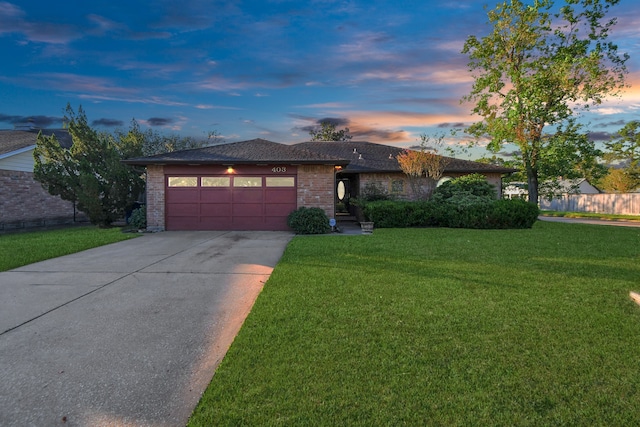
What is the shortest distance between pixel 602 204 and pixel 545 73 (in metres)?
18.2

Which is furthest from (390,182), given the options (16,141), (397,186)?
(16,141)

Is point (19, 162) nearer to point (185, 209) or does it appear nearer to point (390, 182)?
point (185, 209)

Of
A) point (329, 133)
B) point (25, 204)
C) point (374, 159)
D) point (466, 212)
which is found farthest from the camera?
point (329, 133)

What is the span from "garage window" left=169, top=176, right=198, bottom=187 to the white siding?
7.84 m

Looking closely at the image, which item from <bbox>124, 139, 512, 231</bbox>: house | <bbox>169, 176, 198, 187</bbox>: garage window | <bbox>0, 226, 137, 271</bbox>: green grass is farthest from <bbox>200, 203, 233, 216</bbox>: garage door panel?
<bbox>0, 226, 137, 271</bbox>: green grass

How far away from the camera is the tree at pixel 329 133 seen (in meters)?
41.2

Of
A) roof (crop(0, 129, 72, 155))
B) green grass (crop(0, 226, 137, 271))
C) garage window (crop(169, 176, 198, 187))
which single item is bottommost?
green grass (crop(0, 226, 137, 271))

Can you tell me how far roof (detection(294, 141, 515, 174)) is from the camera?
18.0 metres

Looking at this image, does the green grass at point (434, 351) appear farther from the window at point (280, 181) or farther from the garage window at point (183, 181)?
the garage window at point (183, 181)

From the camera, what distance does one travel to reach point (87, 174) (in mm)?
14312

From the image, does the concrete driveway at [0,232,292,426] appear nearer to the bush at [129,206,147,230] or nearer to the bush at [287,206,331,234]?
the bush at [287,206,331,234]

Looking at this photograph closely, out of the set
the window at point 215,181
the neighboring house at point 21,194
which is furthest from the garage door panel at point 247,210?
the neighboring house at point 21,194

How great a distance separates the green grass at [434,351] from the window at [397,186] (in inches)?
457

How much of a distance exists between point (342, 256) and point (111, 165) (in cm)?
1200
